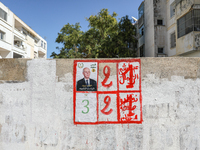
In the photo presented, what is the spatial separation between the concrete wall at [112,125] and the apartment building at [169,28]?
7.92 metres

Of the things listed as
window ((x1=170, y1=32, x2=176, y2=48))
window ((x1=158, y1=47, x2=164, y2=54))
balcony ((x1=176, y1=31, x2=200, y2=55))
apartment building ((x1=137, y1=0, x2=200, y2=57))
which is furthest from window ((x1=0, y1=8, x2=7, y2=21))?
balcony ((x1=176, y1=31, x2=200, y2=55))

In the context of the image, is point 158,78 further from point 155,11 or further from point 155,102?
point 155,11

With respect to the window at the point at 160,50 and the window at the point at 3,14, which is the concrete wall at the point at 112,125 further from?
the window at the point at 3,14

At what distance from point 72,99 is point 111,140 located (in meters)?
1.02

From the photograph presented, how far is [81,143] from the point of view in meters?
2.51

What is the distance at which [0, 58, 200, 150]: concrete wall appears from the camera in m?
2.51

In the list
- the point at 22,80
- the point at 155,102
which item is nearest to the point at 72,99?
the point at 22,80

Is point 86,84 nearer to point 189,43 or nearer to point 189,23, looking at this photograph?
point 189,43

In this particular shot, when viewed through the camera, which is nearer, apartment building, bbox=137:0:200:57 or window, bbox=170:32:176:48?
apartment building, bbox=137:0:200:57

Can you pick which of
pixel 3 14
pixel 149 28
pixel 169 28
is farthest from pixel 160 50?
pixel 3 14

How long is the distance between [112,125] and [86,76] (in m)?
1.00

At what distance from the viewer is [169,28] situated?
13148 mm

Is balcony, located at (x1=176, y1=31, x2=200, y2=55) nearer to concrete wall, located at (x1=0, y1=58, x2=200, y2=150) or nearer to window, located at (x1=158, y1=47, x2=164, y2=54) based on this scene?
window, located at (x1=158, y1=47, x2=164, y2=54)

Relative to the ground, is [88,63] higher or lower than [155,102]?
higher
